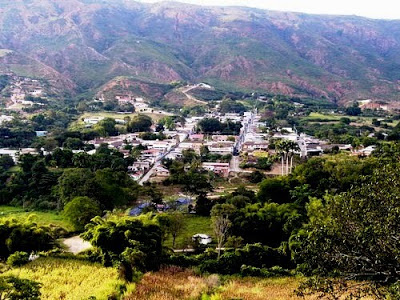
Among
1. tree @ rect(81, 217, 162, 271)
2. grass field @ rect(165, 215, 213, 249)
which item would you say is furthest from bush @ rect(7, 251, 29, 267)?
grass field @ rect(165, 215, 213, 249)

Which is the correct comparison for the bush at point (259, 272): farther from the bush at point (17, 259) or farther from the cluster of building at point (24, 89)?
the cluster of building at point (24, 89)

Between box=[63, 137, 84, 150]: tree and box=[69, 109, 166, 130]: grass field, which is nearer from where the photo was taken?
box=[63, 137, 84, 150]: tree

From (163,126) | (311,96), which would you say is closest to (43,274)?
(163,126)

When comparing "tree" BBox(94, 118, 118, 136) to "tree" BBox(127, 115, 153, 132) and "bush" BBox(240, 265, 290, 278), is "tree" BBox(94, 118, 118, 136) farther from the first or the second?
"bush" BBox(240, 265, 290, 278)

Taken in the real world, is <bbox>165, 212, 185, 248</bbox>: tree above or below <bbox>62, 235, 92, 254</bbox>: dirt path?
above

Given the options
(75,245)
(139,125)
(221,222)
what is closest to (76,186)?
(75,245)
